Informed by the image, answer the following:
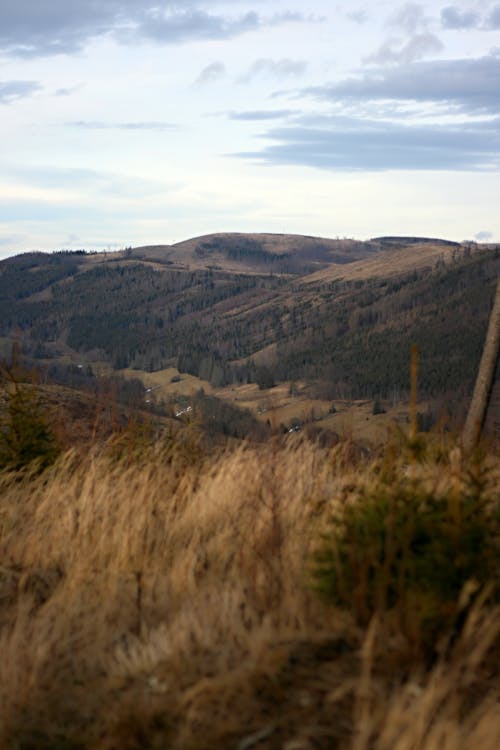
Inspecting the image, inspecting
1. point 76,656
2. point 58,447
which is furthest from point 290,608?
point 58,447

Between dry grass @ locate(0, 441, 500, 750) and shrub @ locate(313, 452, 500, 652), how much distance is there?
0.42 ft

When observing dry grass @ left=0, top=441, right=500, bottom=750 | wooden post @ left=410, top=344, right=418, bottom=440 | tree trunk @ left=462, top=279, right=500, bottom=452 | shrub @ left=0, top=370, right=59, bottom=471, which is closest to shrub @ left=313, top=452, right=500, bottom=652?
dry grass @ left=0, top=441, right=500, bottom=750

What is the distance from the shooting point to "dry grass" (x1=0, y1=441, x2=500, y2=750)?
350cm

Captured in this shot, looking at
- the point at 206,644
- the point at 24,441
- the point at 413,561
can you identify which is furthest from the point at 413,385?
the point at 24,441

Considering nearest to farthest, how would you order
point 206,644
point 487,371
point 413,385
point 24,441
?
point 206,644 → point 413,385 → point 24,441 → point 487,371

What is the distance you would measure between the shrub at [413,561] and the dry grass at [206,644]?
129 mm

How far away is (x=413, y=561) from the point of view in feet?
13.9

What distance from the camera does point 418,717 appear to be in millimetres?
3342

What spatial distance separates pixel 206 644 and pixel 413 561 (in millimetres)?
1072

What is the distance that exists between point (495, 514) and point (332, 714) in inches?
67.0

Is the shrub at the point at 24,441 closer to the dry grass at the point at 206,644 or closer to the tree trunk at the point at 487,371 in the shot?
the dry grass at the point at 206,644

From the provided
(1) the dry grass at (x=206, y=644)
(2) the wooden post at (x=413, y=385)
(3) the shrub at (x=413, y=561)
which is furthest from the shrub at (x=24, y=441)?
(3) the shrub at (x=413, y=561)

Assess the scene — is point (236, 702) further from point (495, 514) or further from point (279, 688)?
point (495, 514)

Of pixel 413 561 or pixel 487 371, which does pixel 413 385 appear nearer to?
pixel 413 561
